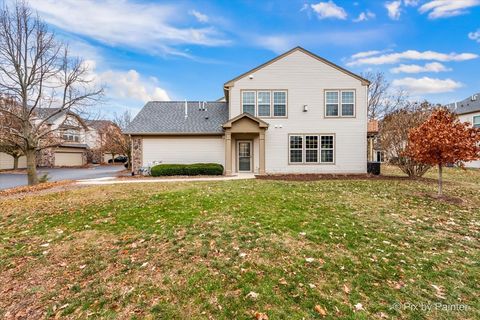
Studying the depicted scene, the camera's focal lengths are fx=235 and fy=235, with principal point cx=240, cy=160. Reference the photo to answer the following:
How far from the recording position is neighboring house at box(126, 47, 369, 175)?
1551cm

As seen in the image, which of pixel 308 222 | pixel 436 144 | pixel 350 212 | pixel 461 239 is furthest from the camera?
pixel 436 144

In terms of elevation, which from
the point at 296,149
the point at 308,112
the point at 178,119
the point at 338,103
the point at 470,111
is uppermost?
the point at 470,111

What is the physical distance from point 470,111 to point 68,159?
51111 millimetres

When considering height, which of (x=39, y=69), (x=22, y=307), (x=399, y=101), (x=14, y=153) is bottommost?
(x=22, y=307)

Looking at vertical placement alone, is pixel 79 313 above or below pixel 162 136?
below

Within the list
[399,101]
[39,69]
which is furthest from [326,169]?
[399,101]

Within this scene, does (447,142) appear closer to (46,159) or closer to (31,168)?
(31,168)

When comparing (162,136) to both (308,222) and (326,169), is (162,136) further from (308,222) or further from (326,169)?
(308,222)

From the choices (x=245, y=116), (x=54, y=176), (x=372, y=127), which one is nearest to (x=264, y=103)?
(x=245, y=116)

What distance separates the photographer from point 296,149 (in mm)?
15789

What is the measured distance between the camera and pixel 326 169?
619 inches

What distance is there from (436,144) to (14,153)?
36.8 meters

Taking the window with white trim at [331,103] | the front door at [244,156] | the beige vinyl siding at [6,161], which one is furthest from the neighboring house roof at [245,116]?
the beige vinyl siding at [6,161]

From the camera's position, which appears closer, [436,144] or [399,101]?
[436,144]
